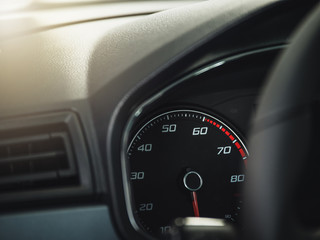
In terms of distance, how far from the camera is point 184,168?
1.72 m

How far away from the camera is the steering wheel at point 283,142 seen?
0.92 meters

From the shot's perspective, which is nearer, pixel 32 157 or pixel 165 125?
pixel 32 157

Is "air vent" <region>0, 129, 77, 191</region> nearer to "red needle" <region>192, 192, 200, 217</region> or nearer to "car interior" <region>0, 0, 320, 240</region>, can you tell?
"car interior" <region>0, 0, 320, 240</region>

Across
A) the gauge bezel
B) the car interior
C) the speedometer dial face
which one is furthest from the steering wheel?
the speedometer dial face

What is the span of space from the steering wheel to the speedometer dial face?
73 cm

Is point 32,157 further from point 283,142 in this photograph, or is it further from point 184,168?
point 283,142

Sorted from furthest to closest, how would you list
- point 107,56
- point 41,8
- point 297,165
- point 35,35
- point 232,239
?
point 41,8 → point 35,35 → point 107,56 → point 232,239 → point 297,165

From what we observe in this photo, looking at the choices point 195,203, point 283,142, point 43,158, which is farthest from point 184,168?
point 283,142

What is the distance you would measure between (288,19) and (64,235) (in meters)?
0.81

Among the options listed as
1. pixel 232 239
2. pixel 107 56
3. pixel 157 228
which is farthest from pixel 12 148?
pixel 232 239

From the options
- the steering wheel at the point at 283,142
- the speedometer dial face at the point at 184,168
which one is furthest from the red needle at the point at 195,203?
the steering wheel at the point at 283,142

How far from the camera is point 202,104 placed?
1786 mm

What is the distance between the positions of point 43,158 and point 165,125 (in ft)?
1.38

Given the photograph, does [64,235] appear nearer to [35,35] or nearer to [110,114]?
[110,114]
